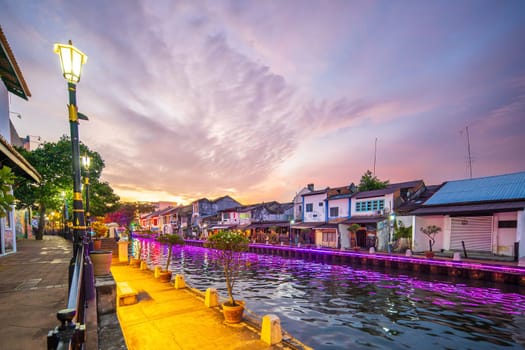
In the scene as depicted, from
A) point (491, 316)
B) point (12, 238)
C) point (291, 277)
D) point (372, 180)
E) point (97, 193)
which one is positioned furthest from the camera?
point (372, 180)

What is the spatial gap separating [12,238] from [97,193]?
752 inches

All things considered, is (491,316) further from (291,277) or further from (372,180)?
(372,180)

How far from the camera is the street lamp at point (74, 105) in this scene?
19.6ft

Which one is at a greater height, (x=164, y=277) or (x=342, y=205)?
(x=342, y=205)

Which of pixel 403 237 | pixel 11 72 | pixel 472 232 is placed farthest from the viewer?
pixel 403 237

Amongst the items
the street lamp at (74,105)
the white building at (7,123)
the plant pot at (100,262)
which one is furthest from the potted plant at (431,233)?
the white building at (7,123)

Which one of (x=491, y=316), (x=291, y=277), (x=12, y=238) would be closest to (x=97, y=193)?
(x=12, y=238)

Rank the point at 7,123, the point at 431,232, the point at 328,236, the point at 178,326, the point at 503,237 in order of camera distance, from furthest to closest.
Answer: the point at 328,236, the point at 431,232, the point at 503,237, the point at 7,123, the point at 178,326

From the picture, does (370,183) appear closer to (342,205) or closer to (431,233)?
(342,205)

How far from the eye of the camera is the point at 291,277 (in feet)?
68.4

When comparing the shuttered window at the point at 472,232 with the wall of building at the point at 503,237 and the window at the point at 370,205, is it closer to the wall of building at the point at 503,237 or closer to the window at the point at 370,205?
the wall of building at the point at 503,237

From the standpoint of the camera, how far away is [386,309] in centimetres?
1266

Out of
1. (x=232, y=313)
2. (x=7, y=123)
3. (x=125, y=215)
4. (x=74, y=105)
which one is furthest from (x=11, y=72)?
(x=125, y=215)

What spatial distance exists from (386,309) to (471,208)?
16926mm
